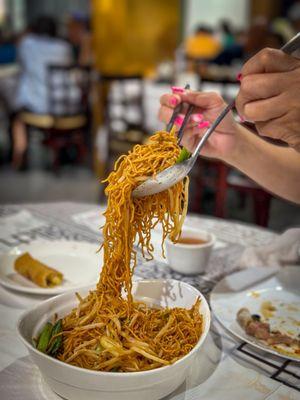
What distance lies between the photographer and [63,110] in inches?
194

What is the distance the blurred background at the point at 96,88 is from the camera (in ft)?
13.1

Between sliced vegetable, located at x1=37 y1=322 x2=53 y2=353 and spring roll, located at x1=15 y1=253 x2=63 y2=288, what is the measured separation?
307 millimetres

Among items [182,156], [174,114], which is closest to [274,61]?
[182,156]

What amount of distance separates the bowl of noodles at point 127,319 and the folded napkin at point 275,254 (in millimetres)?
405

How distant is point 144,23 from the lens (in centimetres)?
596

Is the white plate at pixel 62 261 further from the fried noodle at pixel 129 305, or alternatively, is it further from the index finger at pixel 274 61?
the index finger at pixel 274 61

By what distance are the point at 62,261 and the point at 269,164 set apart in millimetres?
664

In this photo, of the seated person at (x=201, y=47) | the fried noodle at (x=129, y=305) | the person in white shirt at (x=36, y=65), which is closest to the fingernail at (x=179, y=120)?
the fried noodle at (x=129, y=305)

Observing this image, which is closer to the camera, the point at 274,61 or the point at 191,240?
the point at 274,61

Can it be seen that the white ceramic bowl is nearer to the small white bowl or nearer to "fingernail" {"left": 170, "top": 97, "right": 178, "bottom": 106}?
the small white bowl

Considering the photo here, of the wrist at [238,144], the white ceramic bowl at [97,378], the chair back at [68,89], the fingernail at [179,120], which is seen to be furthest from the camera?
the chair back at [68,89]

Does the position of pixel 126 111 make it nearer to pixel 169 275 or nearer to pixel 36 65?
pixel 36 65

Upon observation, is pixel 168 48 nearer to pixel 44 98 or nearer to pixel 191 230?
pixel 44 98

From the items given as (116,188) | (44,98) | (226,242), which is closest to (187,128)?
(226,242)
